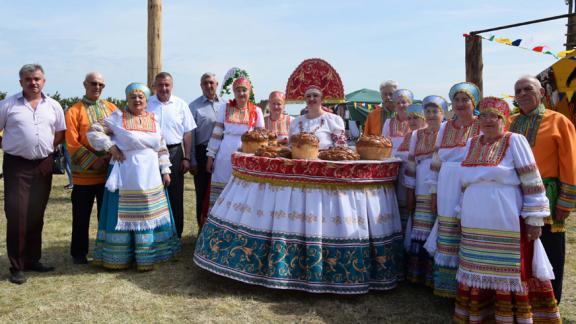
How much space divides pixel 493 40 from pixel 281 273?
579 cm

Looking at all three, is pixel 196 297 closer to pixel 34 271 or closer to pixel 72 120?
pixel 34 271

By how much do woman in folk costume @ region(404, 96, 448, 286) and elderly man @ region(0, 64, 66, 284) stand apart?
3.34 m

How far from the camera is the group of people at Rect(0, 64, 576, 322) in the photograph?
10.2 ft

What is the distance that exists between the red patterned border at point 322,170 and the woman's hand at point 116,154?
1.36 metres

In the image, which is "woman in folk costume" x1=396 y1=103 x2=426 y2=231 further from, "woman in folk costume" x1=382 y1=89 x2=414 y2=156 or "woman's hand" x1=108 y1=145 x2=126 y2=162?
"woman's hand" x1=108 y1=145 x2=126 y2=162

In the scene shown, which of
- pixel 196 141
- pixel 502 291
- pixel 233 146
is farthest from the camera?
pixel 196 141

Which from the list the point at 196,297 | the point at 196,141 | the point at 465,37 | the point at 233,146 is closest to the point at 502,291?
the point at 196,297

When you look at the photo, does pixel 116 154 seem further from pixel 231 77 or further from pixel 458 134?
pixel 458 134

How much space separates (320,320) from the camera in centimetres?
353

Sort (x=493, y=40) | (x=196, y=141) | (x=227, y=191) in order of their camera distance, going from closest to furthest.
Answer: (x=227, y=191)
(x=196, y=141)
(x=493, y=40)

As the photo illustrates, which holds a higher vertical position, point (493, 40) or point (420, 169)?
point (493, 40)

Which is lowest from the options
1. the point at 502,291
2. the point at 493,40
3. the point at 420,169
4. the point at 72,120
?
the point at 502,291

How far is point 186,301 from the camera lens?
389 centimetres

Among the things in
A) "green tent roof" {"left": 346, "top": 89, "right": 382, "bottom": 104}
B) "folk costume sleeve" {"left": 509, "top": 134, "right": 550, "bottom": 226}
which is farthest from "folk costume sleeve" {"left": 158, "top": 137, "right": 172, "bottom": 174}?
"green tent roof" {"left": 346, "top": 89, "right": 382, "bottom": 104}
